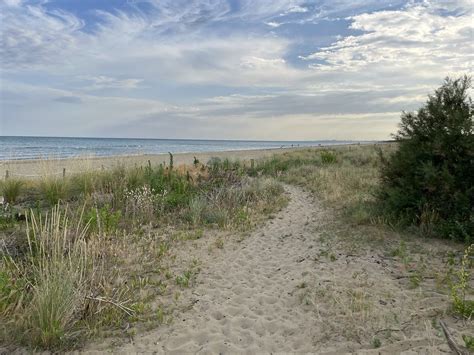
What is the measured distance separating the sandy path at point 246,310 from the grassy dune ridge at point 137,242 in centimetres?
24

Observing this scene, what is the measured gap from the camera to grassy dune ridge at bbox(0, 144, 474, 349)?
11.9ft

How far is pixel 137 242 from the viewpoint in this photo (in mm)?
6047

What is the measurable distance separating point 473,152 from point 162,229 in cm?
565

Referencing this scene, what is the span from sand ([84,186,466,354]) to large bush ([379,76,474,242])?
5.40 ft

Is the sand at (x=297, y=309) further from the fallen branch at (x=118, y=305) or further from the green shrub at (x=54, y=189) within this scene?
the green shrub at (x=54, y=189)

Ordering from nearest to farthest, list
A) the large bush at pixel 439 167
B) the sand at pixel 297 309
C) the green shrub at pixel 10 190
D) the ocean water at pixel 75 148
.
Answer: the sand at pixel 297 309
the large bush at pixel 439 167
the green shrub at pixel 10 190
the ocean water at pixel 75 148

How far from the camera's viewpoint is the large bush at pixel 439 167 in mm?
6328

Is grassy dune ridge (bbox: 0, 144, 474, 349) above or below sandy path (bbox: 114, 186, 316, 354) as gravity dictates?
above

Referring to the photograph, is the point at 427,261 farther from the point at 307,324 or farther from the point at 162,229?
the point at 162,229

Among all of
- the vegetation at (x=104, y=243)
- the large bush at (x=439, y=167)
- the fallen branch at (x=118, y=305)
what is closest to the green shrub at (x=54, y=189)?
the vegetation at (x=104, y=243)

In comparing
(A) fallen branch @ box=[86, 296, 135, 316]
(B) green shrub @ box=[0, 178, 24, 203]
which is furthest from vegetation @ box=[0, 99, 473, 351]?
(B) green shrub @ box=[0, 178, 24, 203]

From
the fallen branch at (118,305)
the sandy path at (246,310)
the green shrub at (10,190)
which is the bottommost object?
the sandy path at (246,310)

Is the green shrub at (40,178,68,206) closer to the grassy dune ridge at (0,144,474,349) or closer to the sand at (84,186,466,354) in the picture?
the grassy dune ridge at (0,144,474,349)

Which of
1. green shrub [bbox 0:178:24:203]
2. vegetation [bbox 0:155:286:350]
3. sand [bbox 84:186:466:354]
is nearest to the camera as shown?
sand [bbox 84:186:466:354]
